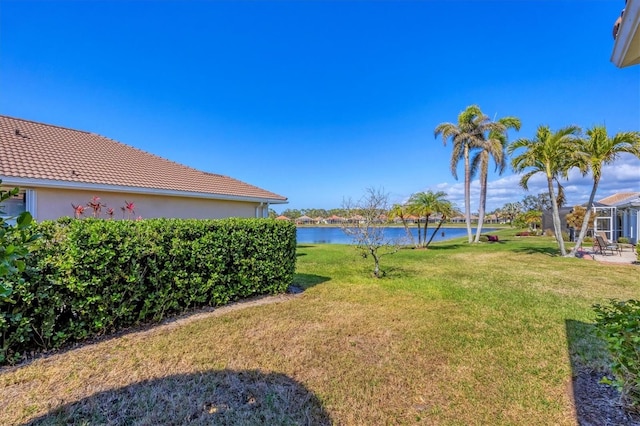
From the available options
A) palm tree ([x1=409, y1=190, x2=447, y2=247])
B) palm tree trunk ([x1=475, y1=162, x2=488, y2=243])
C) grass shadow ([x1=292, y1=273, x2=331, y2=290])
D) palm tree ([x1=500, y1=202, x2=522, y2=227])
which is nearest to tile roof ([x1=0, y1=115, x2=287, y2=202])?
grass shadow ([x1=292, y1=273, x2=331, y2=290])

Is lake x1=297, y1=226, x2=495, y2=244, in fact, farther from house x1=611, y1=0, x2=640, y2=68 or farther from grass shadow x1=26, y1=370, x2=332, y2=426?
grass shadow x1=26, y1=370, x2=332, y2=426

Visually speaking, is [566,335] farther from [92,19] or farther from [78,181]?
[92,19]

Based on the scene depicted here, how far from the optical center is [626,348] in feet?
9.07

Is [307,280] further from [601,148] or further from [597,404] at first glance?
[601,148]

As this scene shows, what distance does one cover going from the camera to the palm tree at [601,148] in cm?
1170

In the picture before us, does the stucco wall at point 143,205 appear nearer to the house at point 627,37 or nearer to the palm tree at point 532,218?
the house at point 627,37

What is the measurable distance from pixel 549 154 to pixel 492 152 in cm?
913

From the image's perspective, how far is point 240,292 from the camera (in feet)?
21.3

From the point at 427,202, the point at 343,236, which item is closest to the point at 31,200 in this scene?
the point at 427,202

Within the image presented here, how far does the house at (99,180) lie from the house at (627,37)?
1059 centimetres

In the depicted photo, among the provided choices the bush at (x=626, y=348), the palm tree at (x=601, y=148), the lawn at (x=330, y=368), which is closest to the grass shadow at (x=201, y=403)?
the lawn at (x=330, y=368)

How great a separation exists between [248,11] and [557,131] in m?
14.6

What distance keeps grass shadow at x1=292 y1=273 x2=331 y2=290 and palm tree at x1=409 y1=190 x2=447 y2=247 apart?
39.3 feet

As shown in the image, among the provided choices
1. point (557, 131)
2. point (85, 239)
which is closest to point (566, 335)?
point (85, 239)
